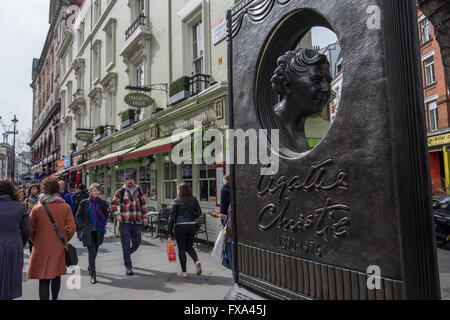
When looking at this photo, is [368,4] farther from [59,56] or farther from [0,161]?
[0,161]

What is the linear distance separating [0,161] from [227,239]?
213 feet

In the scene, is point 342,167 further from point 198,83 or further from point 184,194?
point 198,83

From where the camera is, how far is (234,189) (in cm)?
244

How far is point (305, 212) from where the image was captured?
5.81ft

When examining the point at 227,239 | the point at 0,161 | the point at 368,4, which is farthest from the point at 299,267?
the point at 0,161

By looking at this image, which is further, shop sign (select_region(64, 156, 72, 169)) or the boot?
shop sign (select_region(64, 156, 72, 169))

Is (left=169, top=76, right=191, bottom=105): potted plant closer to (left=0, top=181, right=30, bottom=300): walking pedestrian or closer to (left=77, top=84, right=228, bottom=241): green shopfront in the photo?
(left=77, top=84, right=228, bottom=241): green shopfront

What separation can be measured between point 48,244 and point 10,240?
408 millimetres

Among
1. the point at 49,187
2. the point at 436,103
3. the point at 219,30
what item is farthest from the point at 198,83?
the point at 436,103

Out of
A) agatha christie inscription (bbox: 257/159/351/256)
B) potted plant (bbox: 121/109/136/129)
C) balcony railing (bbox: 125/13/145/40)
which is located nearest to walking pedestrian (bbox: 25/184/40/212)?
potted plant (bbox: 121/109/136/129)

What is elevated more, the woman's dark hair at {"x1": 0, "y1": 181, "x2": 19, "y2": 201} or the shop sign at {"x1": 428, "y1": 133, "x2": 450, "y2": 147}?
the shop sign at {"x1": 428, "y1": 133, "x2": 450, "y2": 147}

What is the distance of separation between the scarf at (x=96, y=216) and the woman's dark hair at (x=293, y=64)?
4586 mm

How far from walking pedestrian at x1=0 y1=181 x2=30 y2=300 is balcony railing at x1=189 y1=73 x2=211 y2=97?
20.9ft

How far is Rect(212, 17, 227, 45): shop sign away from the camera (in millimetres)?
8724
